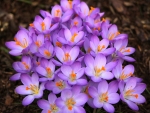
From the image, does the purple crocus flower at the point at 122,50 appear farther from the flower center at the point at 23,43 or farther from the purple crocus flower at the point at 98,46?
the flower center at the point at 23,43

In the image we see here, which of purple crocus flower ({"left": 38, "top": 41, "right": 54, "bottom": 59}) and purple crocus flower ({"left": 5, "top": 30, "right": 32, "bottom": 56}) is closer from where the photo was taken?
purple crocus flower ({"left": 38, "top": 41, "right": 54, "bottom": 59})

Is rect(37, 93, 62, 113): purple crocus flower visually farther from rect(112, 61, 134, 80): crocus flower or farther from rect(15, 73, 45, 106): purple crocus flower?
rect(112, 61, 134, 80): crocus flower

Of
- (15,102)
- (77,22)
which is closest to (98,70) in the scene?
(77,22)

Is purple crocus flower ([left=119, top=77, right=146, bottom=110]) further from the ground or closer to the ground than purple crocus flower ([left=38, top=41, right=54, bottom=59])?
closer to the ground

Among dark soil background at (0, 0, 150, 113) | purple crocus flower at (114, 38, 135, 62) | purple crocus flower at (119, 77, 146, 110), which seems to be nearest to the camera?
purple crocus flower at (119, 77, 146, 110)

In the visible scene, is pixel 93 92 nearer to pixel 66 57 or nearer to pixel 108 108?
pixel 108 108

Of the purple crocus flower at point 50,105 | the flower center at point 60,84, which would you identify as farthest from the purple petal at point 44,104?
the flower center at point 60,84

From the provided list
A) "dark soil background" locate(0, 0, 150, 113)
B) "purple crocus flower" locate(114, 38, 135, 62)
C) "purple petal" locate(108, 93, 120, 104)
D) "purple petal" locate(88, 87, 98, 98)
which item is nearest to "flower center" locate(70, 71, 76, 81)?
"purple petal" locate(88, 87, 98, 98)
